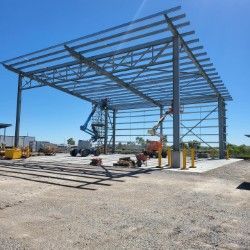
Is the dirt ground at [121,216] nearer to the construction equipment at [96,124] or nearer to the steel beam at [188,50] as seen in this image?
the steel beam at [188,50]

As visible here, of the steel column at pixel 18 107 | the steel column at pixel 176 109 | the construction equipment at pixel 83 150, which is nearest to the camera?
the steel column at pixel 176 109

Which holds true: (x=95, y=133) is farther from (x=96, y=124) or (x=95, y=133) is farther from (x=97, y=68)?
(x=97, y=68)

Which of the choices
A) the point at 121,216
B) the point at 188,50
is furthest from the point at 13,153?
the point at 121,216

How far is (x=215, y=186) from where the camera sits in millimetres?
10148

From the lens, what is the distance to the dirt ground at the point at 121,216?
175 inches

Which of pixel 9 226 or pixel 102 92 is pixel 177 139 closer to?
pixel 9 226

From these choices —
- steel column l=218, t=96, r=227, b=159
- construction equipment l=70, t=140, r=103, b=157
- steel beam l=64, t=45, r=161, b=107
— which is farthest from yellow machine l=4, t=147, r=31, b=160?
steel column l=218, t=96, r=227, b=159

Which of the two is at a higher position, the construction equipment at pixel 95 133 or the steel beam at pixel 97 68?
the steel beam at pixel 97 68

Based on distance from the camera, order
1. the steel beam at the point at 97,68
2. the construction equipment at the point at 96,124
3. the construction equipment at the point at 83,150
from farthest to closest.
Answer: the construction equipment at the point at 96,124
the construction equipment at the point at 83,150
the steel beam at the point at 97,68

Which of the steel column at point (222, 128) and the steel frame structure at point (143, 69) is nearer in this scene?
the steel frame structure at point (143, 69)

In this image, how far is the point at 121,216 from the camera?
5922mm

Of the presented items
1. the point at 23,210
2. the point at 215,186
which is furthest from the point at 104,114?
the point at 23,210

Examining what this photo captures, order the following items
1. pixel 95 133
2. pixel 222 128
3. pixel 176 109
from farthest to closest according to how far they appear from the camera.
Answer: pixel 95 133 → pixel 222 128 → pixel 176 109

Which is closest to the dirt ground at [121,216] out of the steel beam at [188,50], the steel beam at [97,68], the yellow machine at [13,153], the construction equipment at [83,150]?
the steel beam at [188,50]
